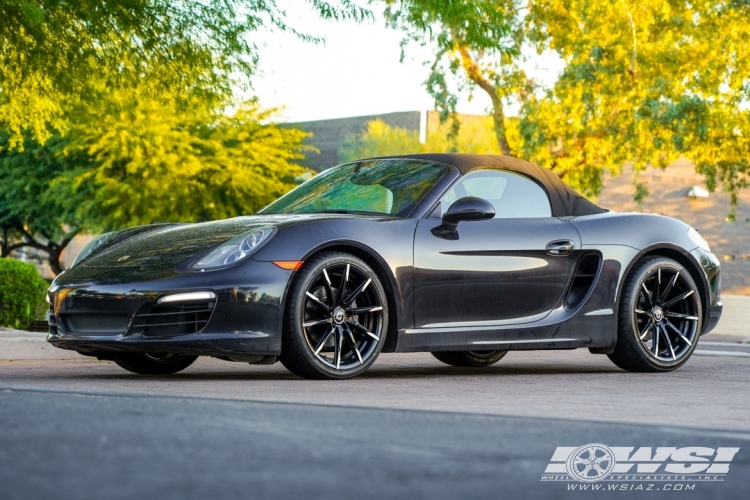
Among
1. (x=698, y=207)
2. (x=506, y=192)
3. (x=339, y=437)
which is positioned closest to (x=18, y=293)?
(x=506, y=192)

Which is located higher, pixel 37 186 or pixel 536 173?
pixel 536 173

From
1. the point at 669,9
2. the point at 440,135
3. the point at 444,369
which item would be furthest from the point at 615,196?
the point at 444,369

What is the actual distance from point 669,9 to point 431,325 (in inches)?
831

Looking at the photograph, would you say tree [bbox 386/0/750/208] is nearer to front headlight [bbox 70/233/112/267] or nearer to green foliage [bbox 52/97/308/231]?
green foliage [bbox 52/97/308/231]

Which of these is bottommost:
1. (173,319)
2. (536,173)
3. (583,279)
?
(173,319)

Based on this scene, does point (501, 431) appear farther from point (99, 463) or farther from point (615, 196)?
point (615, 196)

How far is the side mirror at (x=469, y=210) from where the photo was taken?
780 centimetres

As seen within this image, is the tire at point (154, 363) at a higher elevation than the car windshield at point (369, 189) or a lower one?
lower

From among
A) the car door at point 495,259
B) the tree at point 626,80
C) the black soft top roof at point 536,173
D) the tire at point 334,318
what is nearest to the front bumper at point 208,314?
the tire at point 334,318

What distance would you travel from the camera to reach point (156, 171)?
36.3 metres

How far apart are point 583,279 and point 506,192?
78 centimetres

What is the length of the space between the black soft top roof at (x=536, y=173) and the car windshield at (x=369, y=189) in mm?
122

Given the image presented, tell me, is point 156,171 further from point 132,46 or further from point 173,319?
point 173,319

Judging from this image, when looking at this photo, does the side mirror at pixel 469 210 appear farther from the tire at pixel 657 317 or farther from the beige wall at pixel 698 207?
the beige wall at pixel 698 207
